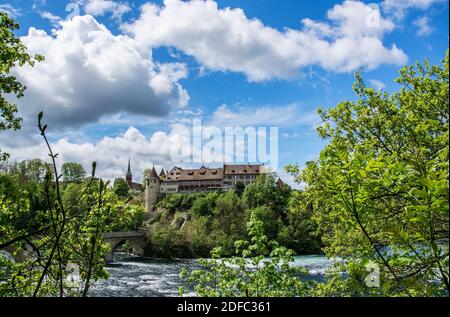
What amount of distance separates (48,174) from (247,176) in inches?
2663

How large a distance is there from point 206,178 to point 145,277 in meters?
42.0

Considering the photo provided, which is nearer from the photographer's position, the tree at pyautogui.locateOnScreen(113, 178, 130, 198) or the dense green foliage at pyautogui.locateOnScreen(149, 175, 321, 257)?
the tree at pyautogui.locateOnScreen(113, 178, 130, 198)

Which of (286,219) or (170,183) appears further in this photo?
(170,183)

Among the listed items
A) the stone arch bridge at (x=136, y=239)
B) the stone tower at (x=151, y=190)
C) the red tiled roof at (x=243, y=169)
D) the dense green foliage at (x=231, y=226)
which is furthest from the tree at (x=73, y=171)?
the red tiled roof at (x=243, y=169)

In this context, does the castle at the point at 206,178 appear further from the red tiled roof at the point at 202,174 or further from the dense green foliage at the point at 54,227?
the dense green foliage at the point at 54,227

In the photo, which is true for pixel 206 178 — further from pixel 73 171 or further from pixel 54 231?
pixel 54 231

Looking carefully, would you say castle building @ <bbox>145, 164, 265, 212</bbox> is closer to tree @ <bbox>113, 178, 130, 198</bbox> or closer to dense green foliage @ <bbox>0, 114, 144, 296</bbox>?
tree @ <bbox>113, 178, 130, 198</bbox>

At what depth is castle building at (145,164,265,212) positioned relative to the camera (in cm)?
6669

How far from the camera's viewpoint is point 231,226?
1517 inches

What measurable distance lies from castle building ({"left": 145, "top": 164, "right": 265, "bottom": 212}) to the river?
2807cm

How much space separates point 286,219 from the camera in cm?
4206

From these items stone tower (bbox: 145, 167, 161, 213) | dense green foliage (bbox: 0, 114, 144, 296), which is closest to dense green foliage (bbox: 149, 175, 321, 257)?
stone tower (bbox: 145, 167, 161, 213)
